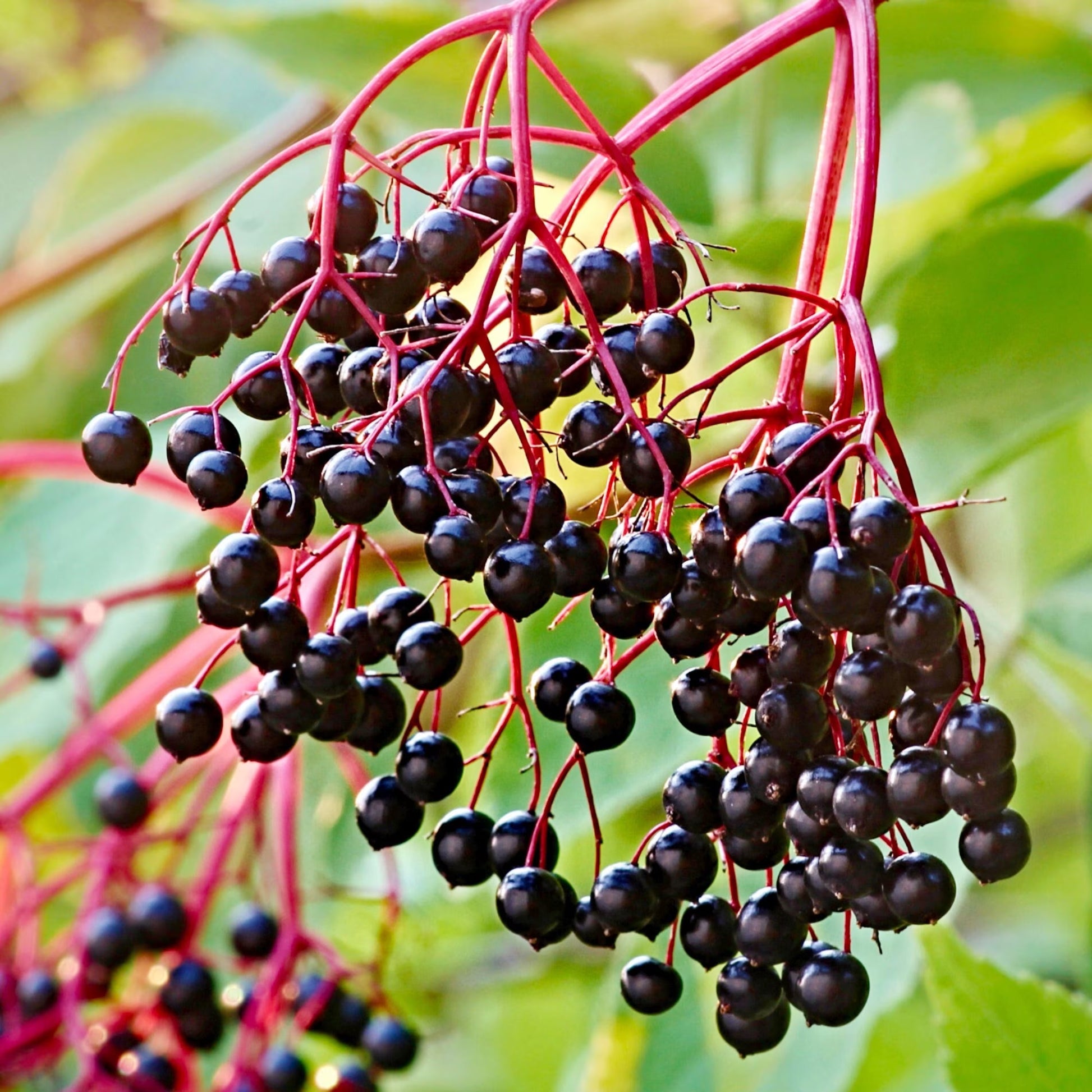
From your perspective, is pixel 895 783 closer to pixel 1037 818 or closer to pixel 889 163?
pixel 889 163

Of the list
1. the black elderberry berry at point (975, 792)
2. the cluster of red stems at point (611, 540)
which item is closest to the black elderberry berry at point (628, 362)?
the cluster of red stems at point (611, 540)

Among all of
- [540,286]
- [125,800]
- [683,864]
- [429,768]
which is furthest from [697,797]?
[125,800]

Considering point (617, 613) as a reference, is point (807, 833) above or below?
below

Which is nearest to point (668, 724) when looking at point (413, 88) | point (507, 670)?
point (507, 670)

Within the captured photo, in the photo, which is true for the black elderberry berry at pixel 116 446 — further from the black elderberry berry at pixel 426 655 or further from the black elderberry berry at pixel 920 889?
the black elderberry berry at pixel 920 889

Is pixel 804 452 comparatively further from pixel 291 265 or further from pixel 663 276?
pixel 291 265
